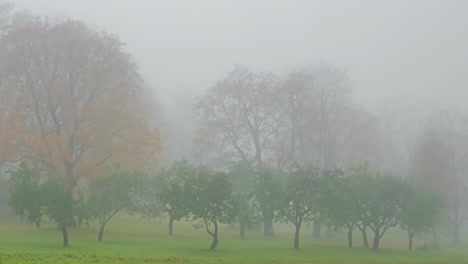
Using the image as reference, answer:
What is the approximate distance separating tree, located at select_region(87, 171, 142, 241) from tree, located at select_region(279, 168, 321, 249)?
13953 mm

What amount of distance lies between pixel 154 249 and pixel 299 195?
14.8m

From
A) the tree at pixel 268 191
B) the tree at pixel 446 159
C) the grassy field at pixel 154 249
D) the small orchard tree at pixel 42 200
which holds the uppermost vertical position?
the tree at pixel 446 159

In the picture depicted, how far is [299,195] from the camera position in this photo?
1641 inches

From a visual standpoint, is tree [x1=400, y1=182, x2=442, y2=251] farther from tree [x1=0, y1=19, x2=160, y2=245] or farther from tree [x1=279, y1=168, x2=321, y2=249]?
tree [x1=0, y1=19, x2=160, y2=245]

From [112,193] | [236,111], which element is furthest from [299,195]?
[112,193]

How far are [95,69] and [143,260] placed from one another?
88.9 feet

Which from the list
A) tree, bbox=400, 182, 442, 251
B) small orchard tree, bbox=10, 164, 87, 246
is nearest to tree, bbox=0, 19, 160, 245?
small orchard tree, bbox=10, 164, 87, 246

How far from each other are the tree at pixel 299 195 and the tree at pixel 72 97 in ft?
49.5

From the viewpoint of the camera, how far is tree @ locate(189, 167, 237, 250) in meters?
36.4

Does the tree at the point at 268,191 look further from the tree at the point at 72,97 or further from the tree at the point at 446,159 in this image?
the tree at the point at 446,159

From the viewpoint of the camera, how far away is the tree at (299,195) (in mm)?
41656

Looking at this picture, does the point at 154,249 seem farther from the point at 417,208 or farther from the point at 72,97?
the point at 417,208

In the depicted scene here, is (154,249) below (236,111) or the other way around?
below

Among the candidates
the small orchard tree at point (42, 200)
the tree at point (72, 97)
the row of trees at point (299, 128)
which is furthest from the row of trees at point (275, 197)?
the row of trees at point (299, 128)
